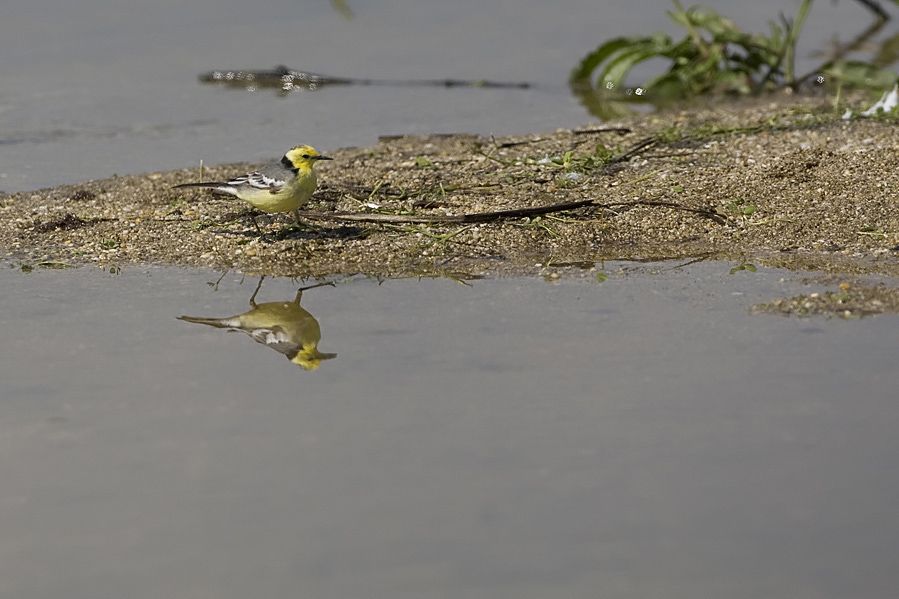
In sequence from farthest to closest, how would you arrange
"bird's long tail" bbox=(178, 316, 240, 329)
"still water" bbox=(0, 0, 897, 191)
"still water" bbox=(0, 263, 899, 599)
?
"still water" bbox=(0, 0, 897, 191) < "bird's long tail" bbox=(178, 316, 240, 329) < "still water" bbox=(0, 263, 899, 599)

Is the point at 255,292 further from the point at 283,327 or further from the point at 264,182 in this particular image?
the point at 264,182

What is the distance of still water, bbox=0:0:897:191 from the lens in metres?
10.5

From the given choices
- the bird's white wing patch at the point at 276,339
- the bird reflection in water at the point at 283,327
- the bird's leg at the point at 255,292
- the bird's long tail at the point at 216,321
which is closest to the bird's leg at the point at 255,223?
the bird's leg at the point at 255,292

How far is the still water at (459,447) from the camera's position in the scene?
4137mm

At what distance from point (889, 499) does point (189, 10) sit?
11623 mm

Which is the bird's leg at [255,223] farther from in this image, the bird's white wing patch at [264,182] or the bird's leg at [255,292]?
the bird's leg at [255,292]

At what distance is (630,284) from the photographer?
6.70 metres

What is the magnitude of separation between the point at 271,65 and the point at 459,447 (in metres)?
8.63

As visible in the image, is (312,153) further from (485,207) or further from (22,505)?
(22,505)

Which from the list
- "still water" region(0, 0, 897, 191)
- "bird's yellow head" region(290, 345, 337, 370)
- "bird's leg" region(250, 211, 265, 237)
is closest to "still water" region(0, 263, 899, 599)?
"bird's yellow head" region(290, 345, 337, 370)

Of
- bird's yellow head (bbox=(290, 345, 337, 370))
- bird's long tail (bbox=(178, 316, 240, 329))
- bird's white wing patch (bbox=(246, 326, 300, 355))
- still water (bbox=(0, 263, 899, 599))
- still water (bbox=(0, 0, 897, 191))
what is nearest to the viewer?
still water (bbox=(0, 263, 899, 599))

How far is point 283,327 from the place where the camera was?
6359mm

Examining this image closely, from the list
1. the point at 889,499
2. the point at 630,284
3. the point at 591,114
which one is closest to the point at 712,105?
the point at 591,114

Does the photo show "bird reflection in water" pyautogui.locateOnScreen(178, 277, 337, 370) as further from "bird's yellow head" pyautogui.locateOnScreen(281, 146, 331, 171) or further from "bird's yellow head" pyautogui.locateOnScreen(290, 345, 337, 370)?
"bird's yellow head" pyautogui.locateOnScreen(281, 146, 331, 171)
